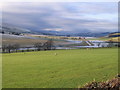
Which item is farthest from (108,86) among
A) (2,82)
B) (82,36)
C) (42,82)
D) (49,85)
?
(82,36)

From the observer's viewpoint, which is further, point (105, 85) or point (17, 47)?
point (17, 47)

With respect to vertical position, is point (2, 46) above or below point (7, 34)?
below

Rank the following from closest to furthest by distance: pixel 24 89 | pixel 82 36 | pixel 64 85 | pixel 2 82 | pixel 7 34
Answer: pixel 24 89 < pixel 64 85 < pixel 2 82 < pixel 7 34 < pixel 82 36

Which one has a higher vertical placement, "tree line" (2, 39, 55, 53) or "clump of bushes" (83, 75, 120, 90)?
"tree line" (2, 39, 55, 53)

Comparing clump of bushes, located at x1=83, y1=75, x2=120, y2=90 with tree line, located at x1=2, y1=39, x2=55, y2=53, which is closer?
clump of bushes, located at x1=83, y1=75, x2=120, y2=90

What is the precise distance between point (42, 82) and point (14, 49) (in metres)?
36.2

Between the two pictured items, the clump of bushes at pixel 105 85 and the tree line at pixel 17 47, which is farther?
the tree line at pixel 17 47

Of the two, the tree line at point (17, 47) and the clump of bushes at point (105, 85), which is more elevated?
the tree line at point (17, 47)

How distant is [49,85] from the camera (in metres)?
8.63

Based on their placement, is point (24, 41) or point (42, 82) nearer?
point (42, 82)

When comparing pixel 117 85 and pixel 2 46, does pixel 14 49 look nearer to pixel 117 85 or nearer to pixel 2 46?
pixel 2 46

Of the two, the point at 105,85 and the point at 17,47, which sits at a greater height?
the point at 17,47

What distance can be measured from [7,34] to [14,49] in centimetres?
435

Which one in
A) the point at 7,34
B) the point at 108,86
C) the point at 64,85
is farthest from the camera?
the point at 7,34
